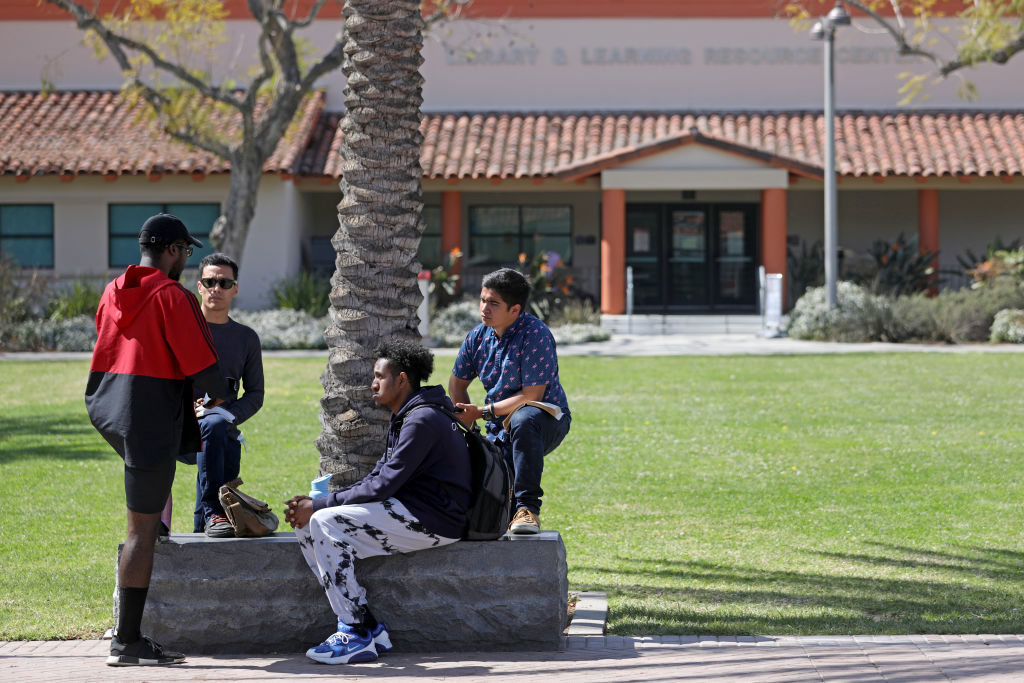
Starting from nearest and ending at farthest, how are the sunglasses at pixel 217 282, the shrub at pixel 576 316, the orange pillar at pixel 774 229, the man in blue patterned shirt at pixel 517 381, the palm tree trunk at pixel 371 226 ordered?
the palm tree trunk at pixel 371 226, the man in blue patterned shirt at pixel 517 381, the sunglasses at pixel 217 282, the shrub at pixel 576 316, the orange pillar at pixel 774 229

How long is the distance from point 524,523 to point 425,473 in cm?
59

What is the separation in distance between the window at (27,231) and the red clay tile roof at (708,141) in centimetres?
543

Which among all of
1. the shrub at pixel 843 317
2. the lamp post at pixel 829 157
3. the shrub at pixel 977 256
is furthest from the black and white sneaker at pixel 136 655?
the shrub at pixel 977 256

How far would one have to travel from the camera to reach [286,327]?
22.1m

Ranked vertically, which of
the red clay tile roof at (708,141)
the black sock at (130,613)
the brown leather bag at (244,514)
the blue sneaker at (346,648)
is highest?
the red clay tile roof at (708,141)

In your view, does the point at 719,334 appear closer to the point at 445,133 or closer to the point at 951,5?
the point at 445,133

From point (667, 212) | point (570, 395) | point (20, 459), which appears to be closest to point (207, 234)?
point (667, 212)

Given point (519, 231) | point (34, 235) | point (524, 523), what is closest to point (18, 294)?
point (34, 235)

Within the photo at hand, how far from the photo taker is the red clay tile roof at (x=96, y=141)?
25.0m

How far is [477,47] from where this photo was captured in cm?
2828

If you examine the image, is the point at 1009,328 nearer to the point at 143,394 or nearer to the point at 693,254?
the point at 693,254

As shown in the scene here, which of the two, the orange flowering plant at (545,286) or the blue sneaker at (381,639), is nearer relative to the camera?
the blue sneaker at (381,639)

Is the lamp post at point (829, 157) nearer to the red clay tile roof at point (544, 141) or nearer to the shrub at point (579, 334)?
the red clay tile roof at point (544, 141)

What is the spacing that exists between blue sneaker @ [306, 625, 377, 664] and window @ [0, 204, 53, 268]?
2289 centimetres
